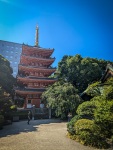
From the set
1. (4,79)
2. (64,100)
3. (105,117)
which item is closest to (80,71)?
(64,100)

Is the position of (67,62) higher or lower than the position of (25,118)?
higher

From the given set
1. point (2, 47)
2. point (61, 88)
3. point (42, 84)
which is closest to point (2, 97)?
point (61, 88)

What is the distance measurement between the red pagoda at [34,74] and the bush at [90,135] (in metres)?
18.7

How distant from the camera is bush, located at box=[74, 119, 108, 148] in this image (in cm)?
945

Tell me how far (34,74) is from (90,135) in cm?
2309

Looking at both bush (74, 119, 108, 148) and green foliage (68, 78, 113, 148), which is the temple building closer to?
bush (74, 119, 108, 148)

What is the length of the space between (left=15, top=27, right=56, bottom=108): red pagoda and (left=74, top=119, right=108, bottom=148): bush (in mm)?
18676

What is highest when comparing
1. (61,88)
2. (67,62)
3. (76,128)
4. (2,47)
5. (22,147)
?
(2,47)

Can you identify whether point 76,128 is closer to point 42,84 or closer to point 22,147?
point 22,147

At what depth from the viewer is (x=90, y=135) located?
31.9ft

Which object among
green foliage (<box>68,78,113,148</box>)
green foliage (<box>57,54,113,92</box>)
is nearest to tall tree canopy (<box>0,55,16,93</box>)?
green foliage (<box>57,54,113,92</box>)

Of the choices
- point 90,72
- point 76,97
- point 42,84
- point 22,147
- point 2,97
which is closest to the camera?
point 22,147

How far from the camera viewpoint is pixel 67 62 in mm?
35438

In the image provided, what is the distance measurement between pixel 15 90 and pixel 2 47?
4946 centimetres
